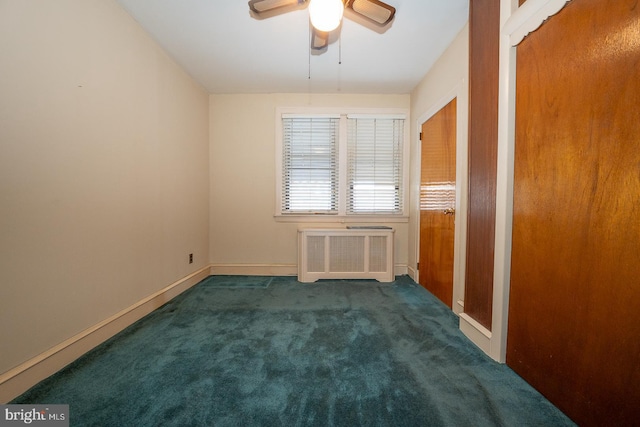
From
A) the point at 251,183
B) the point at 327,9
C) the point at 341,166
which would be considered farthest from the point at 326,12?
the point at 251,183

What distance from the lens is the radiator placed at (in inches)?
122

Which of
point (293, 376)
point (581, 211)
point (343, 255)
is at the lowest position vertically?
point (293, 376)

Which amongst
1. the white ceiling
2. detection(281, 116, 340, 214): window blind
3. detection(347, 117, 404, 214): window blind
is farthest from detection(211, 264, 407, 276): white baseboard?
the white ceiling

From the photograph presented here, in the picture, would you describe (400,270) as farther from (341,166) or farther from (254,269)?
(254,269)

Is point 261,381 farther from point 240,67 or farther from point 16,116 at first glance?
point 240,67

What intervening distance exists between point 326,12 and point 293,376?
219 centimetres

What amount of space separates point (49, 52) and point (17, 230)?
102 centimetres

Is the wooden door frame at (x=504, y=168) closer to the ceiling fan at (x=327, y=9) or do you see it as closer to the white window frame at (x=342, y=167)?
the ceiling fan at (x=327, y=9)

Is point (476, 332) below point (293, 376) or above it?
above

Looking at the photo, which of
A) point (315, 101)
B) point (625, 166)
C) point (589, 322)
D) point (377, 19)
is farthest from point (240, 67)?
point (589, 322)

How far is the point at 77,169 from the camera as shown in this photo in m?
1.53

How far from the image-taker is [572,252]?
3.52ft

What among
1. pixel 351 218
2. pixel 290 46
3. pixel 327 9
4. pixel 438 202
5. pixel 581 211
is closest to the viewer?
pixel 581 211

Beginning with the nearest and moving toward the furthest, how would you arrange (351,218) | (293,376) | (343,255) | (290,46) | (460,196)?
(293,376)
(460,196)
(290,46)
(343,255)
(351,218)
